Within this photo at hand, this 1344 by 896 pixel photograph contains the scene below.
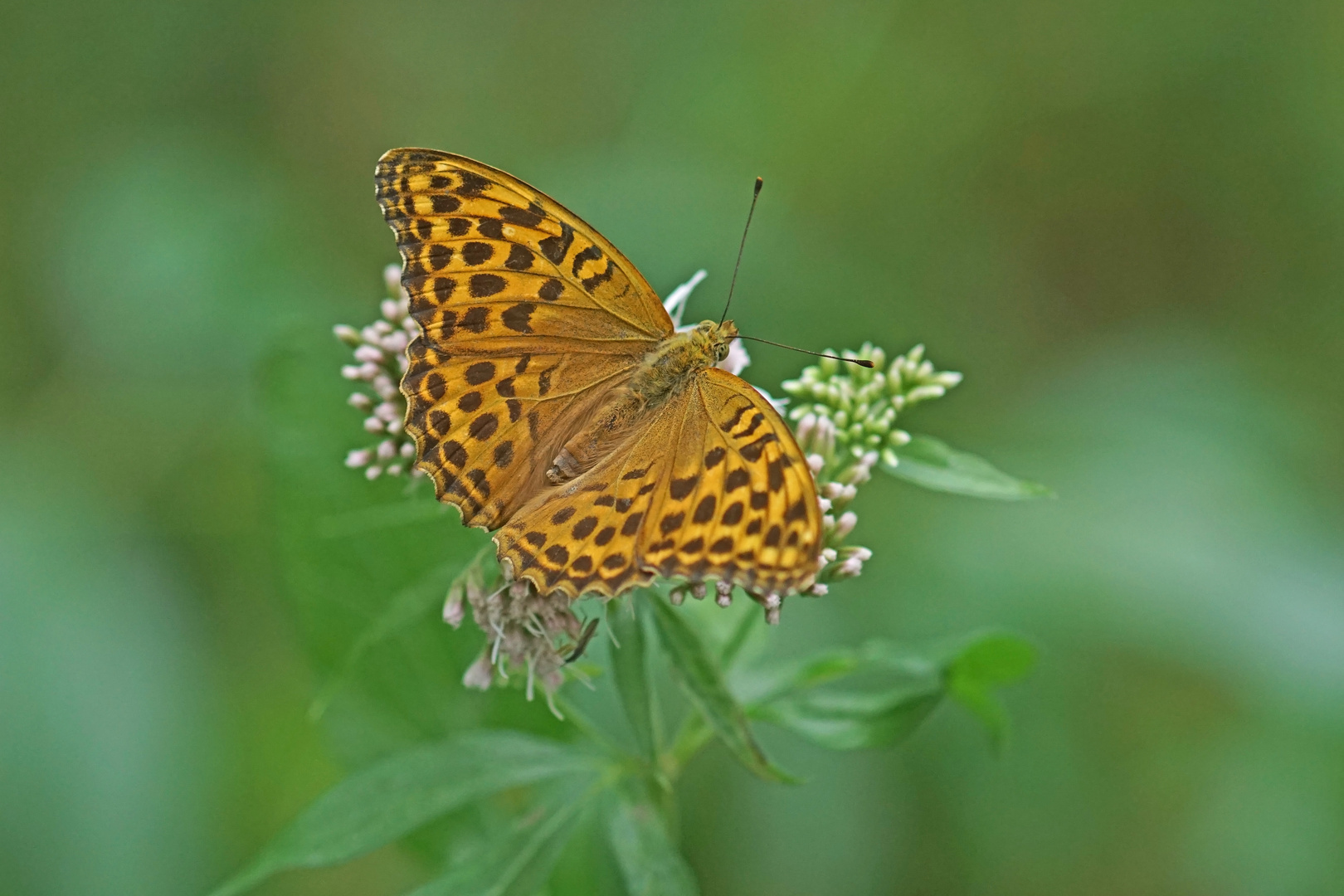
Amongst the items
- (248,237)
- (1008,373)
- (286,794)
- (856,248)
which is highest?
(856,248)

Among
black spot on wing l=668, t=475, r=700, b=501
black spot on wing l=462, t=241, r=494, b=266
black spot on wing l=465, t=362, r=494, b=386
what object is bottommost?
black spot on wing l=668, t=475, r=700, b=501

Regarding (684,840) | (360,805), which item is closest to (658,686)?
(684,840)

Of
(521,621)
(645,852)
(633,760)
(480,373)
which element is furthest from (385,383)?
(645,852)

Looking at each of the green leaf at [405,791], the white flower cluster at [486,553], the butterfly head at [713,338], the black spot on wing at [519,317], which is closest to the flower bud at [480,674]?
the white flower cluster at [486,553]

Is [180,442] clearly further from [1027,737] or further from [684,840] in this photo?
[1027,737]

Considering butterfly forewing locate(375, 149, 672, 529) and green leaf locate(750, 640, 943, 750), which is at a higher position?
butterfly forewing locate(375, 149, 672, 529)

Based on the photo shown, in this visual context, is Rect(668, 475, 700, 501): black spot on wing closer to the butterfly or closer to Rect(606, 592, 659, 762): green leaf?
→ the butterfly

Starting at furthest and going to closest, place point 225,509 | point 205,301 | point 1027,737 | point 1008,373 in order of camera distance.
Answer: point 1008,373
point 205,301
point 225,509
point 1027,737

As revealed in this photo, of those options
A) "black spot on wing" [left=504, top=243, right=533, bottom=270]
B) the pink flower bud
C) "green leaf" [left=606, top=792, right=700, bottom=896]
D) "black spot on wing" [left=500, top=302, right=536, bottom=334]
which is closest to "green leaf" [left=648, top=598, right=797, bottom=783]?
"green leaf" [left=606, top=792, right=700, bottom=896]
